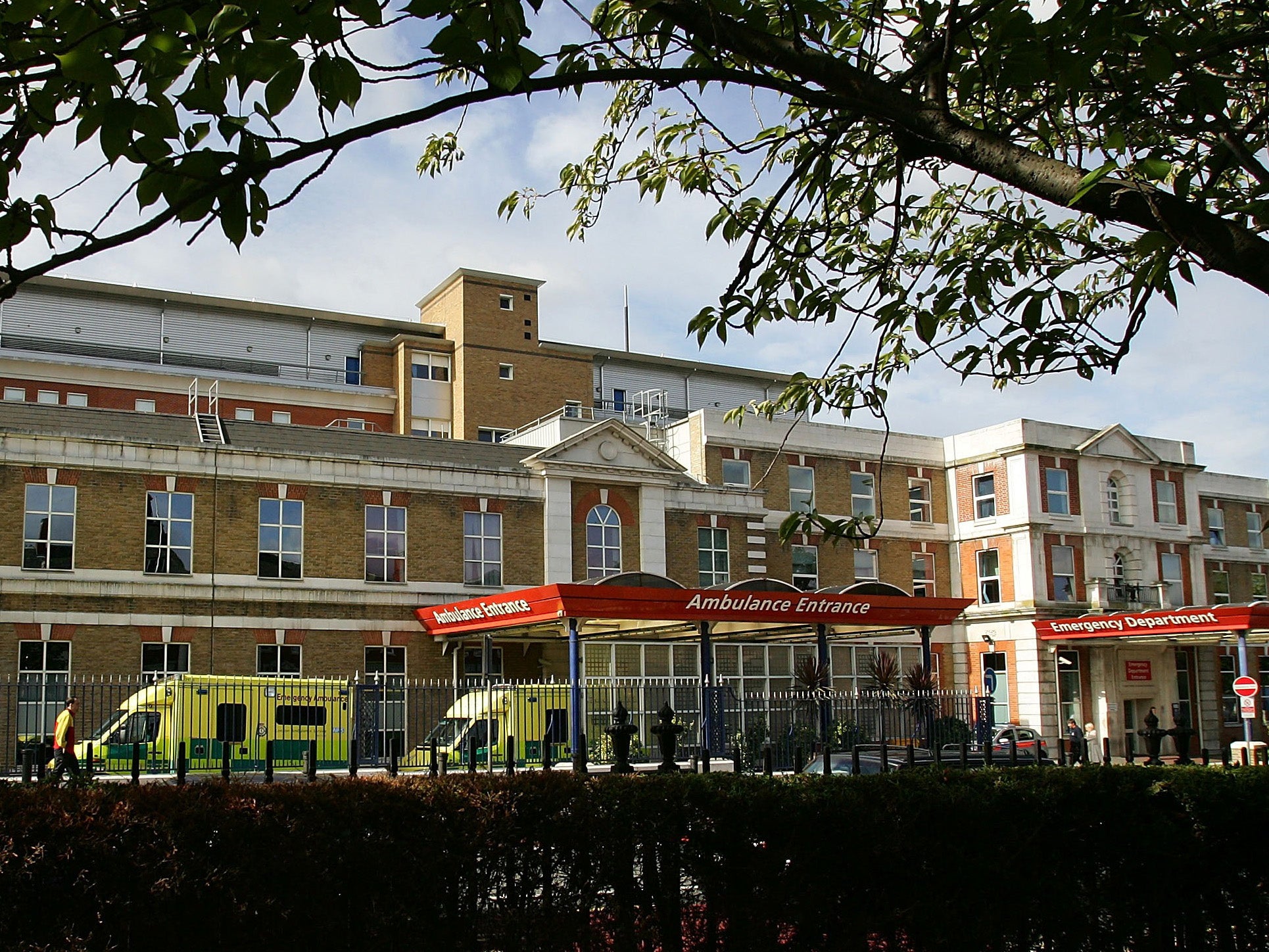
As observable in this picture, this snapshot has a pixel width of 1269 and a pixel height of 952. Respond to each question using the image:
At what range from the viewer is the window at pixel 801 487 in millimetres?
49281

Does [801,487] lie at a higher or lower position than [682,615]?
higher

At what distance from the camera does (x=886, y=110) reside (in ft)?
22.7

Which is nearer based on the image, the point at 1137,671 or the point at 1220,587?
the point at 1137,671

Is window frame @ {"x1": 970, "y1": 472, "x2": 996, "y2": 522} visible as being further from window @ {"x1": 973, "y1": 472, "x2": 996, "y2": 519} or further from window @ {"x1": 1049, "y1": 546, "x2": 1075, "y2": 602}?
window @ {"x1": 1049, "y1": 546, "x2": 1075, "y2": 602}

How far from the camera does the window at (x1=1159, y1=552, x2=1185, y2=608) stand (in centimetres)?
5262

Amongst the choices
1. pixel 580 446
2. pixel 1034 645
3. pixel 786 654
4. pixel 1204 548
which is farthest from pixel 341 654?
pixel 1204 548

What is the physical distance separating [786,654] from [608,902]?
36.6 m

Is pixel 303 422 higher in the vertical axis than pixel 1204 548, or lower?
higher

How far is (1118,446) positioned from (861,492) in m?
10.8

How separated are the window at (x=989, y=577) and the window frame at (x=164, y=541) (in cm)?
3045

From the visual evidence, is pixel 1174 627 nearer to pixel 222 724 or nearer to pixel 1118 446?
pixel 1118 446

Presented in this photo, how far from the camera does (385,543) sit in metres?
36.8

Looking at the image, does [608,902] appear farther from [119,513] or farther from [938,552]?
[938,552]

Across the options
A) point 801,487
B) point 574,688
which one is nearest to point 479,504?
point 574,688
